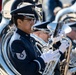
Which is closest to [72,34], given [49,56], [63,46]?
[63,46]

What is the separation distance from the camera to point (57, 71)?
158 inches

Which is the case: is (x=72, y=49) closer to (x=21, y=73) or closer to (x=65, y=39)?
(x=65, y=39)

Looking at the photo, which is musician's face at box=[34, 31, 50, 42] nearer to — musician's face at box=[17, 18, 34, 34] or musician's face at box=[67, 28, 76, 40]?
musician's face at box=[67, 28, 76, 40]

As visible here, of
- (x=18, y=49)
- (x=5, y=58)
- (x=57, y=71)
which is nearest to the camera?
(x=18, y=49)

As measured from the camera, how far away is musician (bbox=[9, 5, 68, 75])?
3.51m

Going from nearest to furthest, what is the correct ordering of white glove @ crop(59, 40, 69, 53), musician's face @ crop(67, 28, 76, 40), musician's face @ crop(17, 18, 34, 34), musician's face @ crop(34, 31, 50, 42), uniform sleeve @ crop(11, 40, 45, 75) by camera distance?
uniform sleeve @ crop(11, 40, 45, 75) < musician's face @ crop(17, 18, 34, 34) < white glove @ crop(59, 40, 69, 53) < musician's face @ crop(67, 28, 76, 40) < musician's face @ crop(34, 31, 50, 42)

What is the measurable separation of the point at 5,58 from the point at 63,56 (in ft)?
2.08

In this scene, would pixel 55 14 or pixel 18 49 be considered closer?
pixel 18 49

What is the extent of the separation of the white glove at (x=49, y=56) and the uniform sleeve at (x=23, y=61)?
13cm

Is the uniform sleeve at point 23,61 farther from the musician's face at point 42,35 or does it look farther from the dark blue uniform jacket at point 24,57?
the musician's face at point 42,35

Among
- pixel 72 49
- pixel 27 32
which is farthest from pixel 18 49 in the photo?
pixel 72 49

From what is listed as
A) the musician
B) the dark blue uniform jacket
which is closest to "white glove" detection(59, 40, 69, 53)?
the musician

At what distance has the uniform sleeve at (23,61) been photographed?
3.50 metres

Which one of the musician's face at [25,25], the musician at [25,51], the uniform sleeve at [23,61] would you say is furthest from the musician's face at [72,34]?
the uniform sleeve at [23,61]
